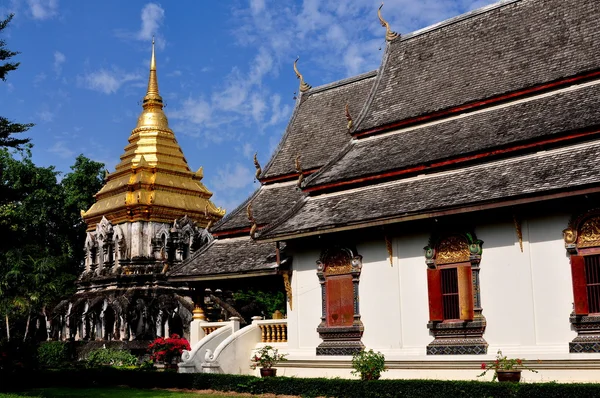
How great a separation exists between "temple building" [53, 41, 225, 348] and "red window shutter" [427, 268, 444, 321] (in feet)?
60.5

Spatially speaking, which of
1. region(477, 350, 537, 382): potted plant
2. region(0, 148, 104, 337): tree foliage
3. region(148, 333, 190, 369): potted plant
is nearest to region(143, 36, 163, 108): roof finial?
region(0, 148, 104, 337): tree foliage

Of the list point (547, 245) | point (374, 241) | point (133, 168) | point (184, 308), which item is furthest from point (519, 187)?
point (133, 168)

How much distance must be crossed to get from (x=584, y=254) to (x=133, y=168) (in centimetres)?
2766

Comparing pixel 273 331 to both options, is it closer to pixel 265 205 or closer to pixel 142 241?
pixel 265 205

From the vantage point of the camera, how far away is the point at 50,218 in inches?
2003

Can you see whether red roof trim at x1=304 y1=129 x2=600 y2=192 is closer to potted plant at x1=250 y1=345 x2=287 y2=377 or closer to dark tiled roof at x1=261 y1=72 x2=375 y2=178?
Answer: dark tiled roof at x1=261 y1=72 x2=375 y2=178

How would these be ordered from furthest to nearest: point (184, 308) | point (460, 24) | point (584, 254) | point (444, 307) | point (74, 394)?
point (184, 308)
point (460, 24)
point (74, 394)
point (444, 307)
point (584, 254)

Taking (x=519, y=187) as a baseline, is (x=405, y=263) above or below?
below

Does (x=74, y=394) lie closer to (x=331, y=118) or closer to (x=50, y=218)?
(x=331, y=118)

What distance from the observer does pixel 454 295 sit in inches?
607

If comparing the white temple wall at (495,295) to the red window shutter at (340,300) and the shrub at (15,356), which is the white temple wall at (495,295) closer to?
the red window shutter at (340,300)

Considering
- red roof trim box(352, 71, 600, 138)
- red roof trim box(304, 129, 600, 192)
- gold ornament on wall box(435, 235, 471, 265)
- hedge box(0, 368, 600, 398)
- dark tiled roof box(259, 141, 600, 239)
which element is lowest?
hedge box(0, 368, 600, 398)

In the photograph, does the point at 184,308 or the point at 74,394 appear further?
the point at 184,308

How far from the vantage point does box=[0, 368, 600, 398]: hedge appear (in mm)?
12711
